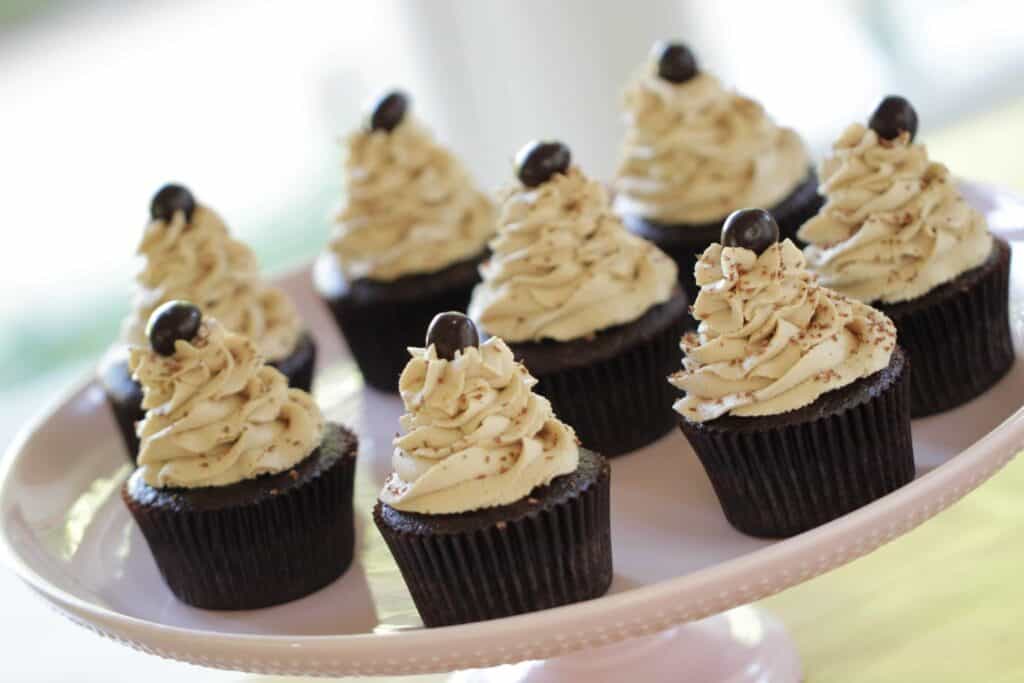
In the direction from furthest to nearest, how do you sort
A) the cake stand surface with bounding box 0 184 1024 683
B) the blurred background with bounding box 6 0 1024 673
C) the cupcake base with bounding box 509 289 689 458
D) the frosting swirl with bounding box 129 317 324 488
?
1. the blurred background with bounding box 6 0 1024 673
2. the cupcake base with bounding box 509 289 689 458
3. the frosting swirl with bounding box 129 317 324 488
4. the cake stand surface with bounding box 0 184 1024 683

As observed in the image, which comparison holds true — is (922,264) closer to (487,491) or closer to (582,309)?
(582,309)

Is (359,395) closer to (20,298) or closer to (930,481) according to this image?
(930,481)

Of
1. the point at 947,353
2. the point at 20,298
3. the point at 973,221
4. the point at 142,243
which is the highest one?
the point at 142,243

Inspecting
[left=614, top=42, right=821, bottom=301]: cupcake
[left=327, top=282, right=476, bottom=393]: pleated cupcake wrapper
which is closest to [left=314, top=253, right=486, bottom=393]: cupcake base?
[left=327, top=282, right=476, bottom=393]: pleated cupcake wrapper

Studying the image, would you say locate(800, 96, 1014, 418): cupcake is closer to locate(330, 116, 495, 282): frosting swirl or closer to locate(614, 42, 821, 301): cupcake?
locate(614, 42, 821, 301): cupcake

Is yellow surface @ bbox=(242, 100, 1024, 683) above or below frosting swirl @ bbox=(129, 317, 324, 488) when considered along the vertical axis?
below

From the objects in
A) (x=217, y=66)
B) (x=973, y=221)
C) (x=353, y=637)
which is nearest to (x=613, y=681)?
(x=353, y=637)
